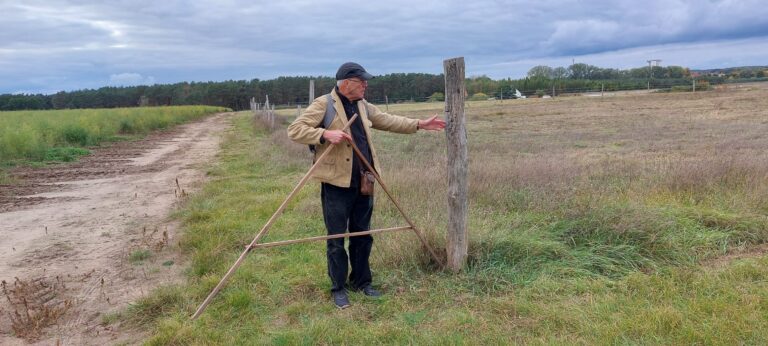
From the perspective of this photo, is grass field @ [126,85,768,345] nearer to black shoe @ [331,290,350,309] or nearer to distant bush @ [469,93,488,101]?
black shoe @ [331,290,350,309]

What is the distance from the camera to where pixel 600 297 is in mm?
4129

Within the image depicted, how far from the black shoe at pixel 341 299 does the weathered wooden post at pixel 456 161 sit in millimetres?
1031

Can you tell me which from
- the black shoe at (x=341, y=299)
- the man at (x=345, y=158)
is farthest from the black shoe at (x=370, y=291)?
the black shoe at (x=341, y=299)

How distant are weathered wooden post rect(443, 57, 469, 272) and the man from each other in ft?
0.55

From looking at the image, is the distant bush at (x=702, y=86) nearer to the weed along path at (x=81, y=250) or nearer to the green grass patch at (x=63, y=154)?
the weed along path at (x=81, y=250)

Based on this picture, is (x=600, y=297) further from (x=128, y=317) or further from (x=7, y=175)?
(x=7, y=175)

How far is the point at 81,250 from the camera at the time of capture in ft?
21.0

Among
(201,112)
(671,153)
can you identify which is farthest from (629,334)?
(201,112)

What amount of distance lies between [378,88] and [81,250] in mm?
60973

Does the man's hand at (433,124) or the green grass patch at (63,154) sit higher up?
the man's hand at (433,124)

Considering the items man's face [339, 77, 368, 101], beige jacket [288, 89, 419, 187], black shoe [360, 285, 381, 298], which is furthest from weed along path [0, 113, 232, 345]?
man's face [339, 77, 368, 101]

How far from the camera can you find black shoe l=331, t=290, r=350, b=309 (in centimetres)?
425

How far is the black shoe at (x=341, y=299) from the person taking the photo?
14.0ft

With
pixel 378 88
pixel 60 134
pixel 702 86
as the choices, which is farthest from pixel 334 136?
pixel 378 88
